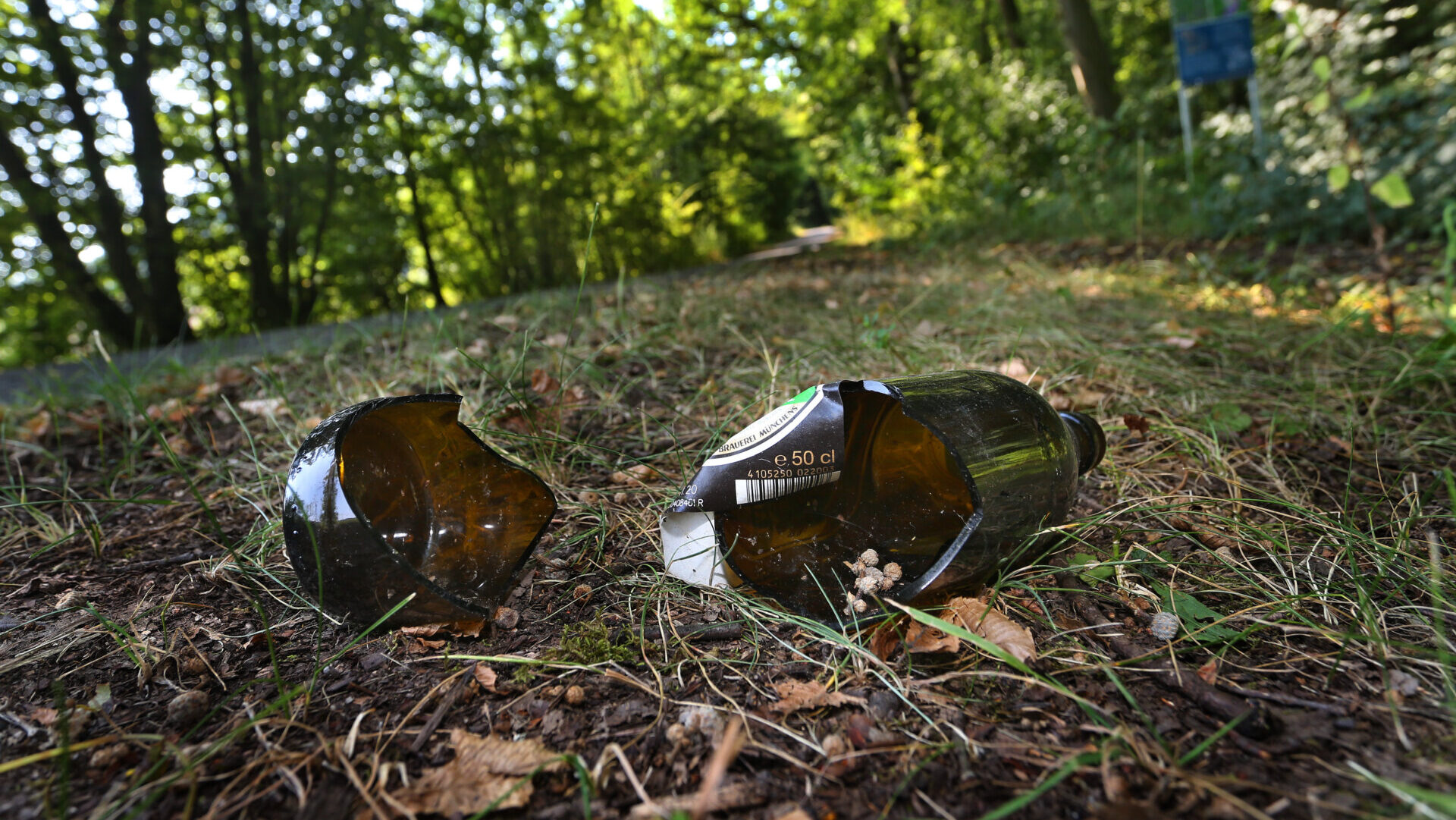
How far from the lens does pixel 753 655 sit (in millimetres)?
1037

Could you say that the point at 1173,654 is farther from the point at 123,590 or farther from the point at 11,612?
the point at 11,612

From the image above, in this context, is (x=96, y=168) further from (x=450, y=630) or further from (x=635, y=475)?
(x=450, y=630)

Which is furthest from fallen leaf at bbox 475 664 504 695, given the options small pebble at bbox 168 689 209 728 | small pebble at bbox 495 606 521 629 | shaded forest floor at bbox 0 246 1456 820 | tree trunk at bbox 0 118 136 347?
tree trunk at bbox 0 118 136 347

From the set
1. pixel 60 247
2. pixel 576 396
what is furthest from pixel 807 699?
pixel 60 247

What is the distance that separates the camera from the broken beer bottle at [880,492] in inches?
40.3

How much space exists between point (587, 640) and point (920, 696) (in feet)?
1.56

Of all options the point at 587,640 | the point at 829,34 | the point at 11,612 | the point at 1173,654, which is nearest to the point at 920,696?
the point at 1173,654

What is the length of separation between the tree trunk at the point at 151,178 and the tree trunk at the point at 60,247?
0.28m

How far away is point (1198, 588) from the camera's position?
112 centimetres

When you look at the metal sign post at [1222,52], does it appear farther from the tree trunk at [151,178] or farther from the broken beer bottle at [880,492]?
the tree trunk at [151,178]

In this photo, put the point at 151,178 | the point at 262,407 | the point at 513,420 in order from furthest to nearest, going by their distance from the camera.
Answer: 1. the point at 151,178
2. the point at 262,407
3. the point at 513,420

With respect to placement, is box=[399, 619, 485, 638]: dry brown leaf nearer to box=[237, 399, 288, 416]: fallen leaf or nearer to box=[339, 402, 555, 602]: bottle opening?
box=[339, 402, 555, 602]: bottle opening

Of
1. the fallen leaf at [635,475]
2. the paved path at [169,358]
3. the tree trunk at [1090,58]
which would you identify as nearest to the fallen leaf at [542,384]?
the fallen leaf at [635,475]

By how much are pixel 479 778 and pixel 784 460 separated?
573 millimetres
